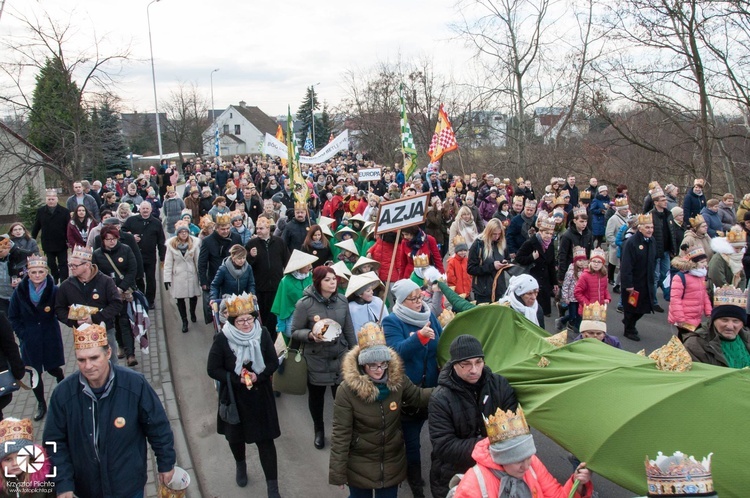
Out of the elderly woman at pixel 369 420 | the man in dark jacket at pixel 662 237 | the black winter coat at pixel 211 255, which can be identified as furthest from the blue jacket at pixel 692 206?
the elderly woman at pixel 369 420

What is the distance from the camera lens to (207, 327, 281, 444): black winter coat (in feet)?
16.9

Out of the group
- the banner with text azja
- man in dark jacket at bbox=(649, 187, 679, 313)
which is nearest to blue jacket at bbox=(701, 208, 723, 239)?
man in dark jacket at bbox=(649, 187, 679, 313)

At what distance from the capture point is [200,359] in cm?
894

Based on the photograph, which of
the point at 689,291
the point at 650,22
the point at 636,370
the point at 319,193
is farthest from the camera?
the point at 319,193

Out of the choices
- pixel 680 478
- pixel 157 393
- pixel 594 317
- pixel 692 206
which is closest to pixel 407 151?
pixel 692 206

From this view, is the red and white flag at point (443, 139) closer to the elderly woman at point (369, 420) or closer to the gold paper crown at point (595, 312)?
the gold paper crown at point (595, 312)

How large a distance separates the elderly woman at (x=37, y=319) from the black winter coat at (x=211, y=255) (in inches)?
91.2

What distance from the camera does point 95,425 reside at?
156 inches

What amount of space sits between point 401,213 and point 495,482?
145 inches

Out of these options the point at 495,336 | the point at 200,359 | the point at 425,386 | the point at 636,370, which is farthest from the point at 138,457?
the point at 200,359

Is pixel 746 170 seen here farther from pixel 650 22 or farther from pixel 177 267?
pixel 177 267

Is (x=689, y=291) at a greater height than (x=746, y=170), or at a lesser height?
lesser

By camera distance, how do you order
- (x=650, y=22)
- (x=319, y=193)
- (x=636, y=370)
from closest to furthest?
(x=636, y=370) < (x=650, y=22) < (x=319, y=193)

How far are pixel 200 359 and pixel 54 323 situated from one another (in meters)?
2.39
